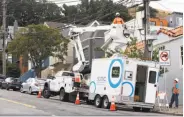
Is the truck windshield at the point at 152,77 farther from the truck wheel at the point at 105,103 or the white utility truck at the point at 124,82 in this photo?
the truck wheel at the point at 105,103

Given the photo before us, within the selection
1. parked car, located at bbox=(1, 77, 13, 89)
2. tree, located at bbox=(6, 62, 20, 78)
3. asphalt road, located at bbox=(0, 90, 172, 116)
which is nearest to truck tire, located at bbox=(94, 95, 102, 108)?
asphalt road, located at bbox=(0, 90, 172, 116)

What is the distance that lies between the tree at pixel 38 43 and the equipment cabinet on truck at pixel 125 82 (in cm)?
2347

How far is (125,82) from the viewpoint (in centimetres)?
2139

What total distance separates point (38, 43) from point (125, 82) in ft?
86.2

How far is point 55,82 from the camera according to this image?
28.8 metres

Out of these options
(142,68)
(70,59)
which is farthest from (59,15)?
(142,68)

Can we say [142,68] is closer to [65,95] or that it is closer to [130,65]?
[130,65]

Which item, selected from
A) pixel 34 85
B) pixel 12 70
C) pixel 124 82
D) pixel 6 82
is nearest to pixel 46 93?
pixel 34 85

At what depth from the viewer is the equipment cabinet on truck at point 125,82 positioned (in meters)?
21.4

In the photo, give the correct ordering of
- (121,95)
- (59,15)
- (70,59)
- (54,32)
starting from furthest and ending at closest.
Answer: (59,15) < (70,59) < (54,32) < (121,95)

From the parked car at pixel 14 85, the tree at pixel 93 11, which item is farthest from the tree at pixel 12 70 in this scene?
the parked car at pixel 14 85

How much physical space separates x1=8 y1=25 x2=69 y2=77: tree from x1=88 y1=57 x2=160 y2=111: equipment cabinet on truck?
23.5 meters

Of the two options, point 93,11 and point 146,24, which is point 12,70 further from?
point 146,24

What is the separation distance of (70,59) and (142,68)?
100 feet
